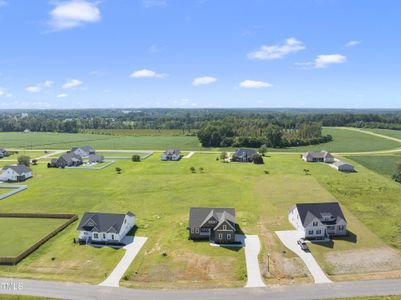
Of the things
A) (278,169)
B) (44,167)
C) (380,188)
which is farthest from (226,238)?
(44,167)

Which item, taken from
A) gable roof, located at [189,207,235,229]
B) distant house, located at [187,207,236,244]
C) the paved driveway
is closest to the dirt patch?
the paved driveway

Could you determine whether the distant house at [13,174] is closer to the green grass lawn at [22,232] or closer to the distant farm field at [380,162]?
the green grass lawn at [22,232]

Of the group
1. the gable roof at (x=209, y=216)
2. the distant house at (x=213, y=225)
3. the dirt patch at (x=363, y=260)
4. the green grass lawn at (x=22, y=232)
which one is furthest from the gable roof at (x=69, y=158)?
the dirt patch at (x=363, y=260)

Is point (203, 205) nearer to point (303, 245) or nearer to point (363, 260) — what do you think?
point (303, 245)

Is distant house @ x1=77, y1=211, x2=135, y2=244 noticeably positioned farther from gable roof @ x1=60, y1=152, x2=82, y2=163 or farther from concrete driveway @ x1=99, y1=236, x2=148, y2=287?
gable roof @ x1=60, y1=152, x2=82, y2=163

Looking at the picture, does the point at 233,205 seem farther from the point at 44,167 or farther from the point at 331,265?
the point at 44,167
